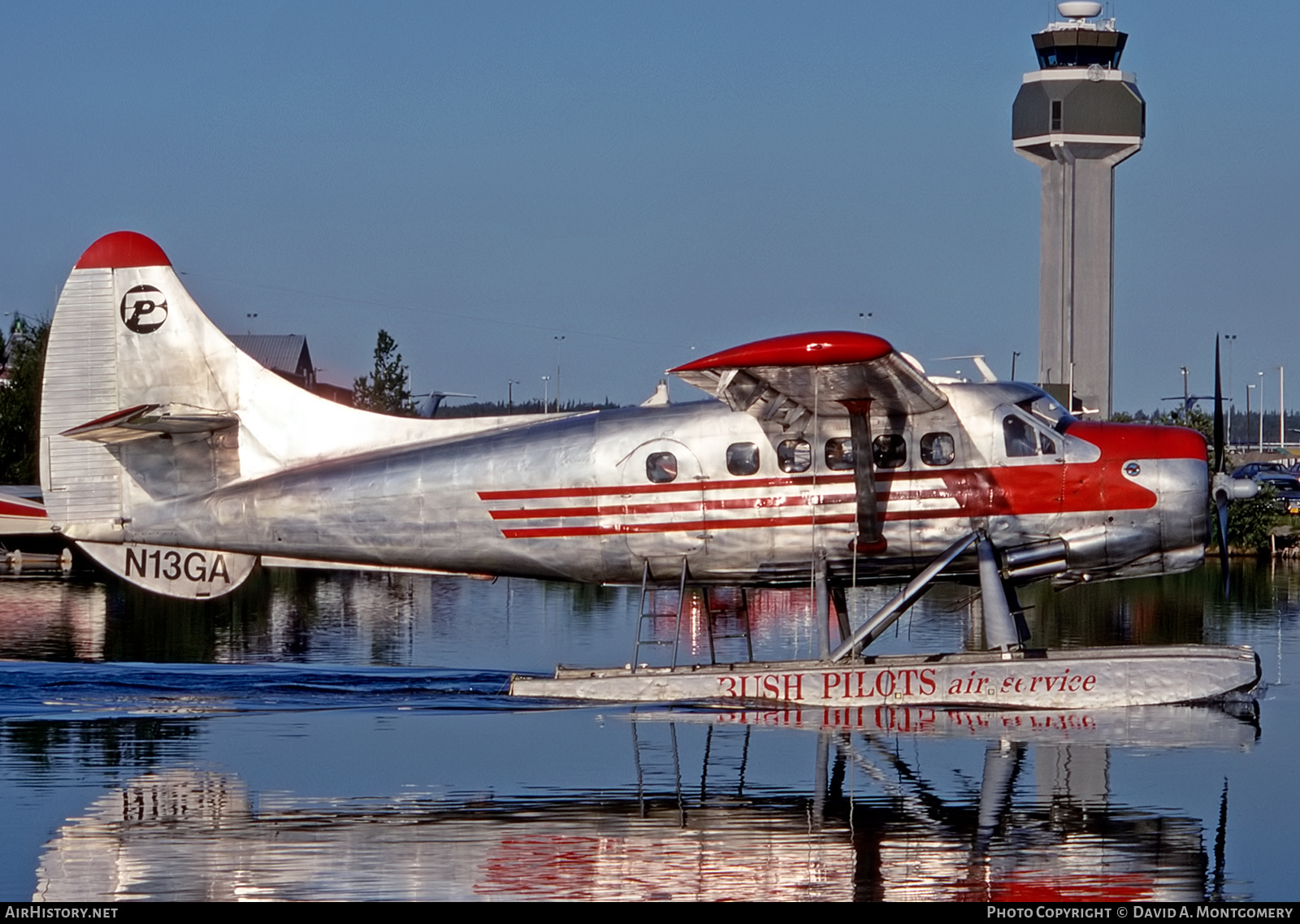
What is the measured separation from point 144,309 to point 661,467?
206 inches

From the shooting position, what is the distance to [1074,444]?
15648mm

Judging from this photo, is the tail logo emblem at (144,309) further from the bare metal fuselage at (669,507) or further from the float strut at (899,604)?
the float strut at (899,604)

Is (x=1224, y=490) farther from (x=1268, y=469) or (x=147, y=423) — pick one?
(x=1268, y=469)

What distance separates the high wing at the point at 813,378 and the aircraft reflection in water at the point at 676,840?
299cm

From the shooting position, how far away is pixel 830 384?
47.9 ft

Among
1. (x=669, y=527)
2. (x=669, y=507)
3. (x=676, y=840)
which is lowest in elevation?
(x=676, y=840)

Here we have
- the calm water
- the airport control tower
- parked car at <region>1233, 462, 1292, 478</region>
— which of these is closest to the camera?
the calm water

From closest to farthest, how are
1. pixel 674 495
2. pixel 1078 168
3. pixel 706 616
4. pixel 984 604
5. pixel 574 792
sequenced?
1. pixel 574 792
2. pixel 984 604
3. pixel 674 495
4. pixel 706 616
5. pixel 1078 168

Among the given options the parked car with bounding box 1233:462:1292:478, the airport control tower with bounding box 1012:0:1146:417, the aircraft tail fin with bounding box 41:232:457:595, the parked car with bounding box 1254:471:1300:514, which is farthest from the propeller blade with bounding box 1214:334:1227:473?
the airport control tower with bounding box 1012:0:1146:417

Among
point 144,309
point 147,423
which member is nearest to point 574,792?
point 147,423

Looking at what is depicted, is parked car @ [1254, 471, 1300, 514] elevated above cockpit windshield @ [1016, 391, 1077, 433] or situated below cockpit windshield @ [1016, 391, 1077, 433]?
below

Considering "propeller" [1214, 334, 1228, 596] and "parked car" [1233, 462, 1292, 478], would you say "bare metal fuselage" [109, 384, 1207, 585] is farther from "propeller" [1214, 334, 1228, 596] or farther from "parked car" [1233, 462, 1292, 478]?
"parked car" [1233, 462, 1292, 478]

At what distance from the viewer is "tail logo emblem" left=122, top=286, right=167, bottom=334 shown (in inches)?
658

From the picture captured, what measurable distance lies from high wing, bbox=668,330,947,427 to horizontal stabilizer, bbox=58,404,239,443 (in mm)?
4834
